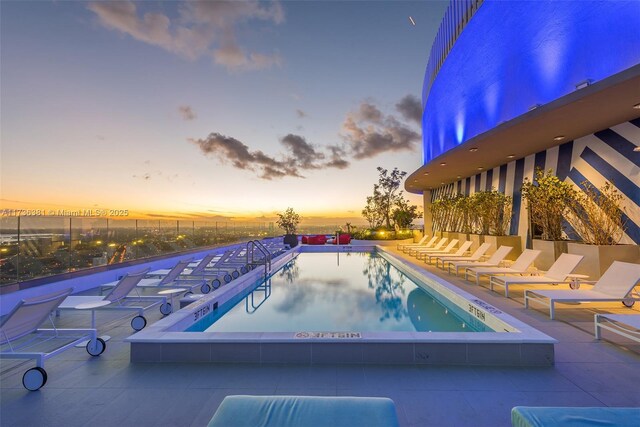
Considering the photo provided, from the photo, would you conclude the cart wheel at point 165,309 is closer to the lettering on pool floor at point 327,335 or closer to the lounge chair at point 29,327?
the lounge chair at point 29,327

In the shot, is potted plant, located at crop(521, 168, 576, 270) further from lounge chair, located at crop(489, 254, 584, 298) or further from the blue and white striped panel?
lounge chair, located at crop(489, 254, 584, 298)

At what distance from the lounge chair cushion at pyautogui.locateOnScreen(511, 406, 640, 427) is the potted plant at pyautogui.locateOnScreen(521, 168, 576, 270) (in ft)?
22.0

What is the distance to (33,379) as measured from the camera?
257 cm

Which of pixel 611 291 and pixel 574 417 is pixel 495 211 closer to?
pixel 611 291

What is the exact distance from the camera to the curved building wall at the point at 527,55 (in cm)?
737

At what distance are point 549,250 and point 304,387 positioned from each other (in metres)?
7.20

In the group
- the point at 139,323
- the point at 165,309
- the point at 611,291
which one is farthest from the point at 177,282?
the point at 611,291

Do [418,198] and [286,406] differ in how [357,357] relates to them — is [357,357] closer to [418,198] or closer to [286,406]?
[286,406]

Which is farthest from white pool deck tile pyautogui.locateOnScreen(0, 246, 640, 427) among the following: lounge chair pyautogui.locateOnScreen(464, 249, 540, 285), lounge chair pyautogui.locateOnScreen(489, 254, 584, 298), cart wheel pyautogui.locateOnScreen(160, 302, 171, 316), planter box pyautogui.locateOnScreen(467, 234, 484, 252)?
planter box pyautogui.locateOnScreen(467, 234, 484, 252)

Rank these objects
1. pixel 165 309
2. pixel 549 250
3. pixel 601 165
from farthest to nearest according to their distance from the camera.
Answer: pixel 549 250 → pixel 601 165 → pixel 165 309

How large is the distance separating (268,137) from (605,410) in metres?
18.0

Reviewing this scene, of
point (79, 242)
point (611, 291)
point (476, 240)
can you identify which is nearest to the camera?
point (611, 291)

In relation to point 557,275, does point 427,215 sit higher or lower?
higher

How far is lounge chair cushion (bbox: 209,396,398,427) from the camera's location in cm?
152
